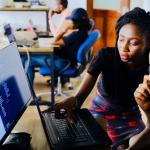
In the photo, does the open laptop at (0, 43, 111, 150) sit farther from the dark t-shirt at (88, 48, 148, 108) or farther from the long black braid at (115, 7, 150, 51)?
the long black braid at (115, 7, 150, 51)

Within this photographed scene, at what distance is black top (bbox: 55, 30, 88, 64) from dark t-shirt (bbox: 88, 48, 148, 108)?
1.66 metres

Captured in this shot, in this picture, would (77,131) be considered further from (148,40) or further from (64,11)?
(64,11)

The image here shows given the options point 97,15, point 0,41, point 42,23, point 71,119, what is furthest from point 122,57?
point 97,15

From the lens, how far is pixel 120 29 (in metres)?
1.73

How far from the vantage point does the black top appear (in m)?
3.49

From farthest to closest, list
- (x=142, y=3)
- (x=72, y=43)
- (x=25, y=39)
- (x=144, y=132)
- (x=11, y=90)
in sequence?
(x=142, y=3) < (x=72, y=43) < (x=25, y=39) < (x=144, y=132) < (x=11, y=90)

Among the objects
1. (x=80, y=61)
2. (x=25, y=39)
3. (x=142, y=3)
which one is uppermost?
(x=142, y=3)

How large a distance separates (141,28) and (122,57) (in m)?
→ 0.18

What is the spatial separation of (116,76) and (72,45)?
173 centimetres

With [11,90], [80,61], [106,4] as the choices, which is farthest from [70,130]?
[106,4]

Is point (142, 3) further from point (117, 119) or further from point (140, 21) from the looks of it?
point (117, 119)

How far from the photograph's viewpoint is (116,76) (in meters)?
1.83

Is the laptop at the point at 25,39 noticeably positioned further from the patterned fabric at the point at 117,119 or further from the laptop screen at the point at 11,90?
the laptop screen at the point at 11,90

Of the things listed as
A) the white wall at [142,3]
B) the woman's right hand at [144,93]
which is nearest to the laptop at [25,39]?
the white wall at [142,3]
